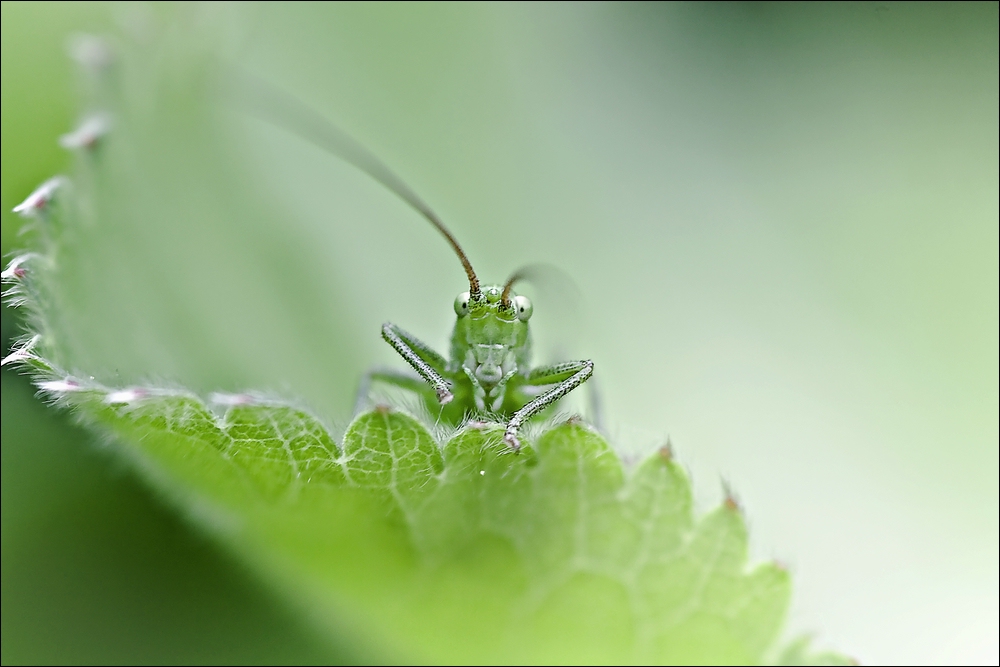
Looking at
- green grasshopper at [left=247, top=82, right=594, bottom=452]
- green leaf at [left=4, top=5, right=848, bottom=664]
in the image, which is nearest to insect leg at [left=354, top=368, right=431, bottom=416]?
green grasshopper at [left=247, top=82, right=594, bottom=452]

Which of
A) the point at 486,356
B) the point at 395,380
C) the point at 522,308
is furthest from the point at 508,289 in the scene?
the point at 395,380

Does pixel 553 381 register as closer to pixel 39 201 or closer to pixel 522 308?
pixel 522 308

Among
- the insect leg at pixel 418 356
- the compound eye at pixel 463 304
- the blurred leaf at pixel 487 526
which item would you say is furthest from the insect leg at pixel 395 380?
the blurred leaf at pixel 487 526

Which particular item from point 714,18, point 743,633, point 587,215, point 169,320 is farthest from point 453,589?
point 714,18

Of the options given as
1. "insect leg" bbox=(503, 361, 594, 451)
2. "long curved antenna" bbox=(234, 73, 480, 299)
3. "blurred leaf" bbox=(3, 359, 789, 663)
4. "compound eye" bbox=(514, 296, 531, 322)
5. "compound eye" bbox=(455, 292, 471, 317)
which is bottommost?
"blurred leaf" bbox=(3, 359, 789, 663)

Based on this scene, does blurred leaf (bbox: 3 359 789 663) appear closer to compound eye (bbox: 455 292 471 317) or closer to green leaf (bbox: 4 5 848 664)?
green leaf (bbox: 4 5 848 664)
